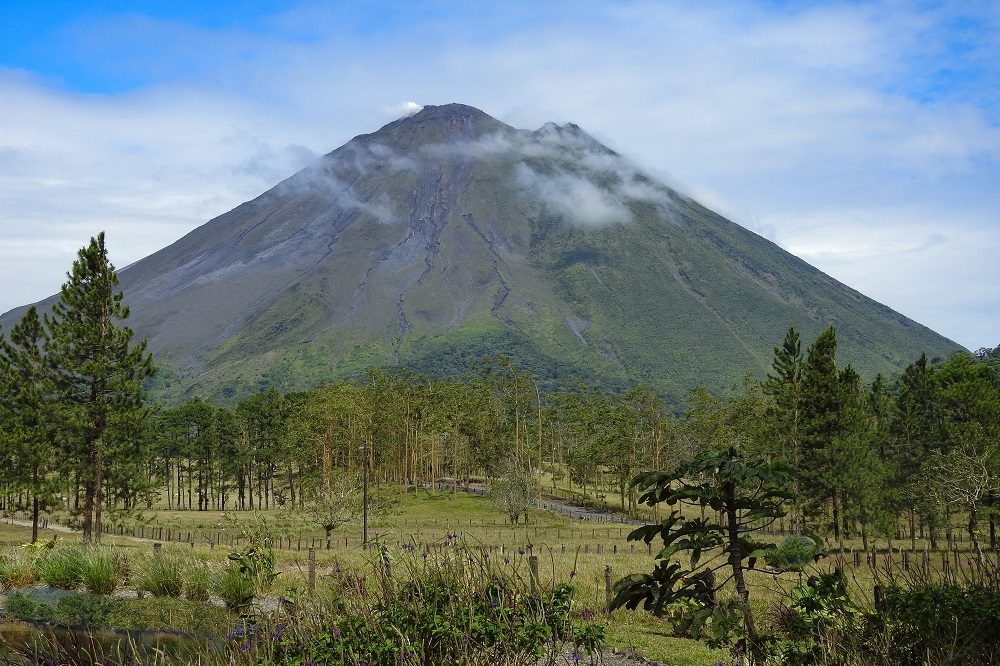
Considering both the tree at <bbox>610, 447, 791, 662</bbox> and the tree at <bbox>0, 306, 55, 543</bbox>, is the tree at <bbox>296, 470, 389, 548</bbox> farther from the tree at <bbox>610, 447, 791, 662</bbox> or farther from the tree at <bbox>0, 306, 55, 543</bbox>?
the tree at <bbox>610, 447, 791, 662</bbox>

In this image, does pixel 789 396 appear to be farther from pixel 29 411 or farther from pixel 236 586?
pixel 29 411

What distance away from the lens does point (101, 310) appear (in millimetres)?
42188

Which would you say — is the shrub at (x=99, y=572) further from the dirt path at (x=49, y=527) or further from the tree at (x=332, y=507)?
the dirt path at (x=49, y=527)

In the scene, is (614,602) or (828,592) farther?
(828,592)

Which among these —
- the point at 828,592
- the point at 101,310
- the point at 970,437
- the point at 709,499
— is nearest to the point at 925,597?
the point at 828,592

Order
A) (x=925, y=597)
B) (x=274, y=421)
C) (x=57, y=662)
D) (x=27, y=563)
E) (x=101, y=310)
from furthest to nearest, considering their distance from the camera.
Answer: (x=274, y=421) < (x=101, y=310) < (x=27, y=563) < (x=57, y=662) < (x=925, y=597)

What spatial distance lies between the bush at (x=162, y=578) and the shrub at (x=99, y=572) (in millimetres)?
838

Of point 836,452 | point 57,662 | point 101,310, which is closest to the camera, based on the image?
point 57,662

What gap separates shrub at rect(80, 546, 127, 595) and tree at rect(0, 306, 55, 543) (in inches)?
898

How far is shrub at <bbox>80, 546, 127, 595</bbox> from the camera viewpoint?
20.5m

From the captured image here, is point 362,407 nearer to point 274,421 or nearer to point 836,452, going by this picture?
point 274,421

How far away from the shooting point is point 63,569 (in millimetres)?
21078

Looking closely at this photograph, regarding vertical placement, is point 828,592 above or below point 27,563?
above

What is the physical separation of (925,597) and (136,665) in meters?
7.18
